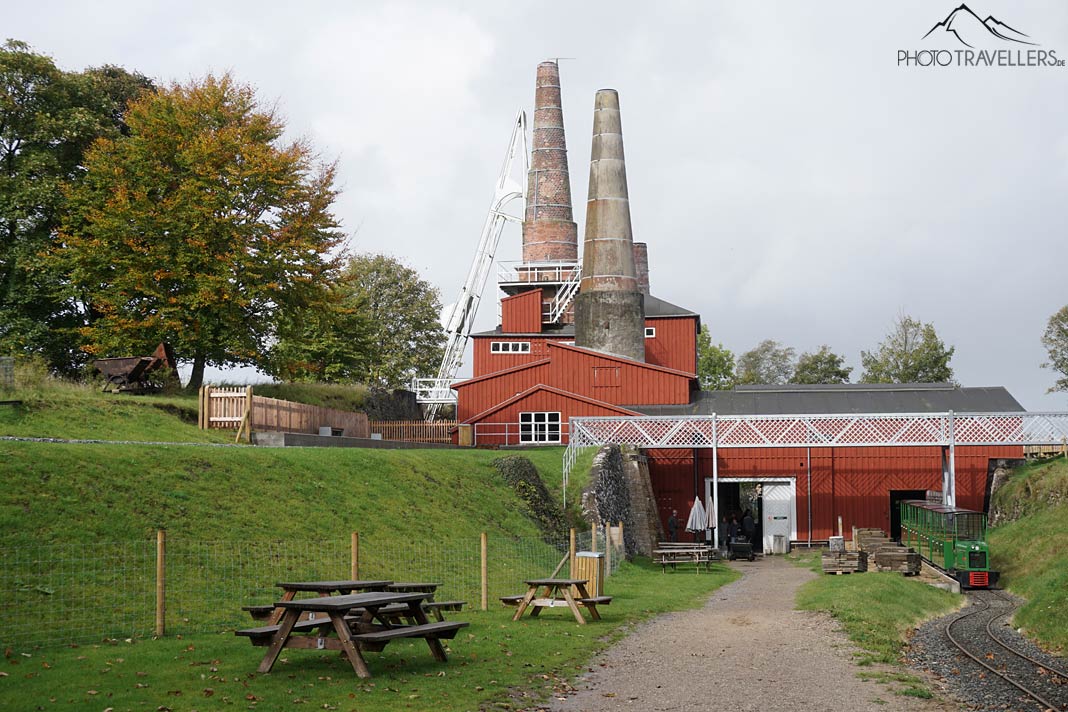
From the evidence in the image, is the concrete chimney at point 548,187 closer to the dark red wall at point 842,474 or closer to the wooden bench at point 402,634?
the dark red wall at point 842,474

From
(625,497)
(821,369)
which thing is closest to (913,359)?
(821,369)

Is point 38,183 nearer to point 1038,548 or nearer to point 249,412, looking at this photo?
point 249,412

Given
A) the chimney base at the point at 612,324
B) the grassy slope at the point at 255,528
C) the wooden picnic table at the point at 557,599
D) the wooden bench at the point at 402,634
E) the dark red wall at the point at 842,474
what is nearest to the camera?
the grassy slope at the point at 255,528

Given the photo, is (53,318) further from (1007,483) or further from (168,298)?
(1007,483)

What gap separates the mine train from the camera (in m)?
29.1

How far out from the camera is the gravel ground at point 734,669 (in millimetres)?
11703

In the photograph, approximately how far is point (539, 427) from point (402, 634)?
111 feet

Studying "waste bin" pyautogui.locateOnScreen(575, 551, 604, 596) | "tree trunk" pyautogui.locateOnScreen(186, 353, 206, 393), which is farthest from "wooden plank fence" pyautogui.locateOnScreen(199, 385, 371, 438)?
"waste bin" pyautogui.locateOnScreen(575, 551, 604, 596)

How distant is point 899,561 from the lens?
3055 centimetres

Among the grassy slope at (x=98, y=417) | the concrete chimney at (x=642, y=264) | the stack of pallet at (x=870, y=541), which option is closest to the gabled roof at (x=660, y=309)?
the concrete chimney at (x=642, y=264)

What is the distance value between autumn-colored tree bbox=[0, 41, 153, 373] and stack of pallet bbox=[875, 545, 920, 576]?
87.9ft

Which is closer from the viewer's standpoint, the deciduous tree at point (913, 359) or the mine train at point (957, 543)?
the mine train at point (957, 543)

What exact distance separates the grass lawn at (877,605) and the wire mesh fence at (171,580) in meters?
6.00

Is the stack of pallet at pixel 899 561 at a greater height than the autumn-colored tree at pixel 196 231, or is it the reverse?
the autumn-colored tree at pixel 196 231
